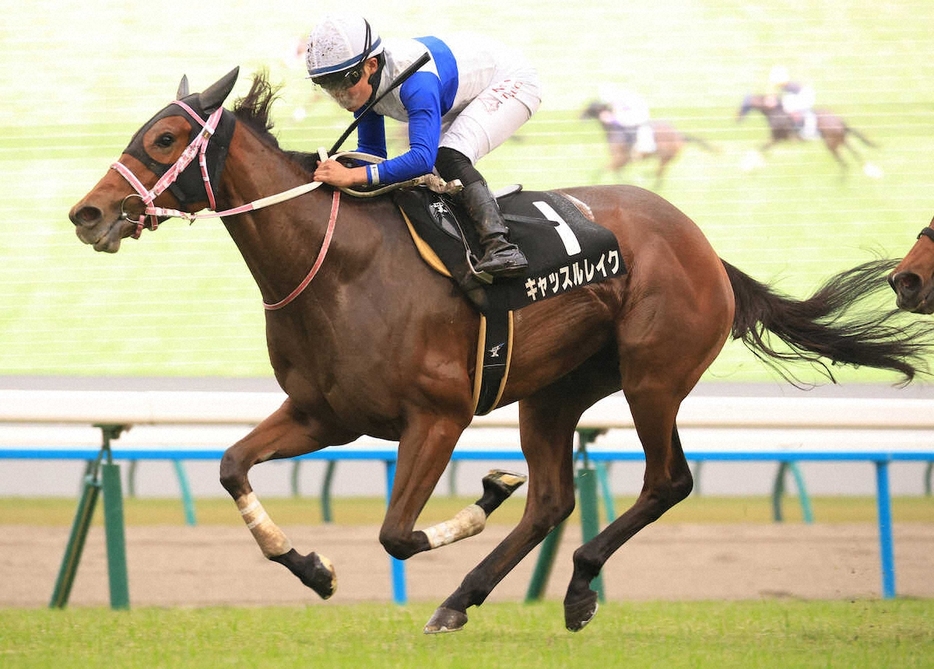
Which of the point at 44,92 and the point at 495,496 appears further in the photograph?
the point at 44,92

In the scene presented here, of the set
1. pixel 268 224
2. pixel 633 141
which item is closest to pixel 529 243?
pixel 268 224

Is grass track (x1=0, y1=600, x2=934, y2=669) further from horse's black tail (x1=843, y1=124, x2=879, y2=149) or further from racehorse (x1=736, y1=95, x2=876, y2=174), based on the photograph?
horse's black tail (x1=843, y1=124, x2=879, y2=149)

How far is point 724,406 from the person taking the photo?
5.86 meters

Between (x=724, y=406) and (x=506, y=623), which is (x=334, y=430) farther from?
(x=724, y=406)

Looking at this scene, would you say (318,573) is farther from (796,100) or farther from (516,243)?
(796,100)

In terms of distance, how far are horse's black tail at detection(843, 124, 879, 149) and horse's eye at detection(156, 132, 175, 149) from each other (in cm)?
929

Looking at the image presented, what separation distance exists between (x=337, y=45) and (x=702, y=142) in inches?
331

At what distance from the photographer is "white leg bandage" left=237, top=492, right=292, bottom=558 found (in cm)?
394

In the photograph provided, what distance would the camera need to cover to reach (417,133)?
395 cm

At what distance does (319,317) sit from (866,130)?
9.19m

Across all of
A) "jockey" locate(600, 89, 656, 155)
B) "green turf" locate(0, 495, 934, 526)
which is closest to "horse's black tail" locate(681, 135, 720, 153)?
"jockey" locate(600, 89, 656, 155)

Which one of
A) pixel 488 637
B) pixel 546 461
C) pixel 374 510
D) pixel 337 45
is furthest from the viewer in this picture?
pixel 374 510

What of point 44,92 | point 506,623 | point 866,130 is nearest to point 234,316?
point 44,92

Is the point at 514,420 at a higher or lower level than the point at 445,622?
lower
